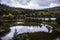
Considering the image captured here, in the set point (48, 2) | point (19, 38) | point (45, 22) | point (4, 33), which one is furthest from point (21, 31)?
point (48, 2)

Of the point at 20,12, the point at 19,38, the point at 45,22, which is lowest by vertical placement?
the point at 19,38

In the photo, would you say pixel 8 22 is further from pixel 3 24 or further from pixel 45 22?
pixel 45 22

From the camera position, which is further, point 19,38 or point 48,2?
point 48,2

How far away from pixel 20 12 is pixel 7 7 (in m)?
0.45

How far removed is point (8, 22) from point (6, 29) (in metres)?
0.23

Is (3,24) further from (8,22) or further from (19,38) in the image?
(19,38)

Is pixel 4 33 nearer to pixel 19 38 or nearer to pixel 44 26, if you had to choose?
pixel 19 38

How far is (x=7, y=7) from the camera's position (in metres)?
4.71

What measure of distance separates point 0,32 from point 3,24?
0.89ft

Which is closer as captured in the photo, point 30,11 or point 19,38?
point 19,38

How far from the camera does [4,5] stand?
15.5 feet

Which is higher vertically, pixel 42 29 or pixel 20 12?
pixel 20 12

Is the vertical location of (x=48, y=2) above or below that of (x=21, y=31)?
above

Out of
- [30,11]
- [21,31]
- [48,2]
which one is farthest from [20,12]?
[48,2]
